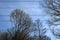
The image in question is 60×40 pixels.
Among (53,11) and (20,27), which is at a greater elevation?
(53,11)

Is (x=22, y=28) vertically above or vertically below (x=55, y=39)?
above

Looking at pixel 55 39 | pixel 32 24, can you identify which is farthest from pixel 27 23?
pixel 55 39

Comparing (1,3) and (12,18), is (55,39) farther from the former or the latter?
(1,3)

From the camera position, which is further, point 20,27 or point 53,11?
point 20,27

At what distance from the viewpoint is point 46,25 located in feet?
8.07

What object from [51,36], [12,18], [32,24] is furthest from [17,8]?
[51,36]

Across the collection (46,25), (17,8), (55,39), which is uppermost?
(17,8)

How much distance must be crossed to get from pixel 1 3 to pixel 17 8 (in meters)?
0.27

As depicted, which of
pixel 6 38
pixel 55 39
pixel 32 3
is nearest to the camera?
pixel 6 38

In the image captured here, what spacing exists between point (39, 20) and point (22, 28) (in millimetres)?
278

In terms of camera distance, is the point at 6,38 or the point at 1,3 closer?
the point at 6,38

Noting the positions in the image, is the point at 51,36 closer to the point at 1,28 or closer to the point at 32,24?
the point at 32,24

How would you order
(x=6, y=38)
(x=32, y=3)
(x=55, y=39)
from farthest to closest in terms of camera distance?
(x=32, y=3)
(x=55, y=39)
(x=6, y=38)

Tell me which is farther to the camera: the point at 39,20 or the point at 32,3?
the point at 32,3
